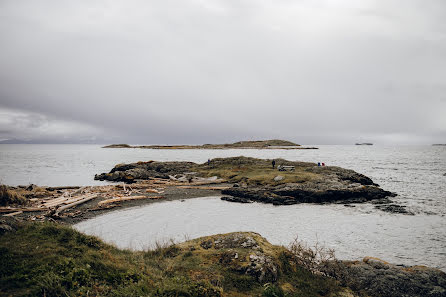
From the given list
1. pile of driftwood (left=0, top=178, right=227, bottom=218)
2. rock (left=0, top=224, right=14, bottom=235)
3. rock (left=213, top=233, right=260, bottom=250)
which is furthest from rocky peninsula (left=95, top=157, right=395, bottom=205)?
rock (left=0, top=224, right=14, bottom=235)

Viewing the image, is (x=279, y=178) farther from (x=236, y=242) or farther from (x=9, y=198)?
(x=9, y=198)

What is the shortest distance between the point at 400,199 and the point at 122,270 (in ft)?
96.3

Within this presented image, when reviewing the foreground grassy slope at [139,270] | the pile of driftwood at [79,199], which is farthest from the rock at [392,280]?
the pile of driftwood at [79,199]

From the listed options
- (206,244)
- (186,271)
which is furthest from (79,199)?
(186,271)

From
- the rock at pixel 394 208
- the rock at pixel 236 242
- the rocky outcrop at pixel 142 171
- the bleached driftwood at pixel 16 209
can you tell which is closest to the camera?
the rock at pixel 236 242

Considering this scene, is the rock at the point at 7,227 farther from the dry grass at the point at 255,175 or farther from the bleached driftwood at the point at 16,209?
the dry grass at the point at 255,175

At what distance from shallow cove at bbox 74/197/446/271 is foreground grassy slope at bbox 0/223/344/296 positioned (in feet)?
12.9

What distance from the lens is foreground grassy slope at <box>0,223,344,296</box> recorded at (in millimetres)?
5098

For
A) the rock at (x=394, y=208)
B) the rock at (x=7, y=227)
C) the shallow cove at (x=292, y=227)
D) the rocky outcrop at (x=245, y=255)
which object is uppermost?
the rock at (x=7, y=227)

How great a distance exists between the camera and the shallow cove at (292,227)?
12602 millimetres

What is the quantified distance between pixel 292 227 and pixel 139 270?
39.2ft

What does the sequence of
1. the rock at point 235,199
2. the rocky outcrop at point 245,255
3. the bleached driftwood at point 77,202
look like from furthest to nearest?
the rock at point 235,199 → the bleached driftwood at point 77,202 → the rocky outcrop at point 245,255

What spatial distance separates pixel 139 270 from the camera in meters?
6.59

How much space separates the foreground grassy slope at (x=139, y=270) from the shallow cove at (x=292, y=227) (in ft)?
12.9
